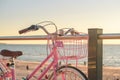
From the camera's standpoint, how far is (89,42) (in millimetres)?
3096

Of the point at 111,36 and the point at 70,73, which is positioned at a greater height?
the point at 111,36

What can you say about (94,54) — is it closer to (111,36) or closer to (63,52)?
(111,36)

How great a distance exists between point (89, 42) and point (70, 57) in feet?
1.32

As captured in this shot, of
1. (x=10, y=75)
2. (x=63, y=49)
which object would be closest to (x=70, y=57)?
(x=63, y=49)

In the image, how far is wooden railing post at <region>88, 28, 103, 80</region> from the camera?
307cm

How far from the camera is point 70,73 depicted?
9.78 ft

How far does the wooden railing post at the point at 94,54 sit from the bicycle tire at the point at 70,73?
21 cm

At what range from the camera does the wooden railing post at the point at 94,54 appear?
3.07 meters

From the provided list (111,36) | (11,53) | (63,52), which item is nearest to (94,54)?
(111,36)

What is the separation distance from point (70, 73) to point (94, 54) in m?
0.28

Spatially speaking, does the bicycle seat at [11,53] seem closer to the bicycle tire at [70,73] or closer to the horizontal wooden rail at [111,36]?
the bicycle tire at [70,73]

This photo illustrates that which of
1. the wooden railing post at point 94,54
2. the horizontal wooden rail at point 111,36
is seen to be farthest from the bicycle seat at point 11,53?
the horizontal wooden rail at point 111,36

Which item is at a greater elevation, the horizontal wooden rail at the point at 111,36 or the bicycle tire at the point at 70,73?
the horizontal wooden rail at the point at 111,36

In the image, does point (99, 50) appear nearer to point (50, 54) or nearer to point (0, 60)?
point (50, 54)
